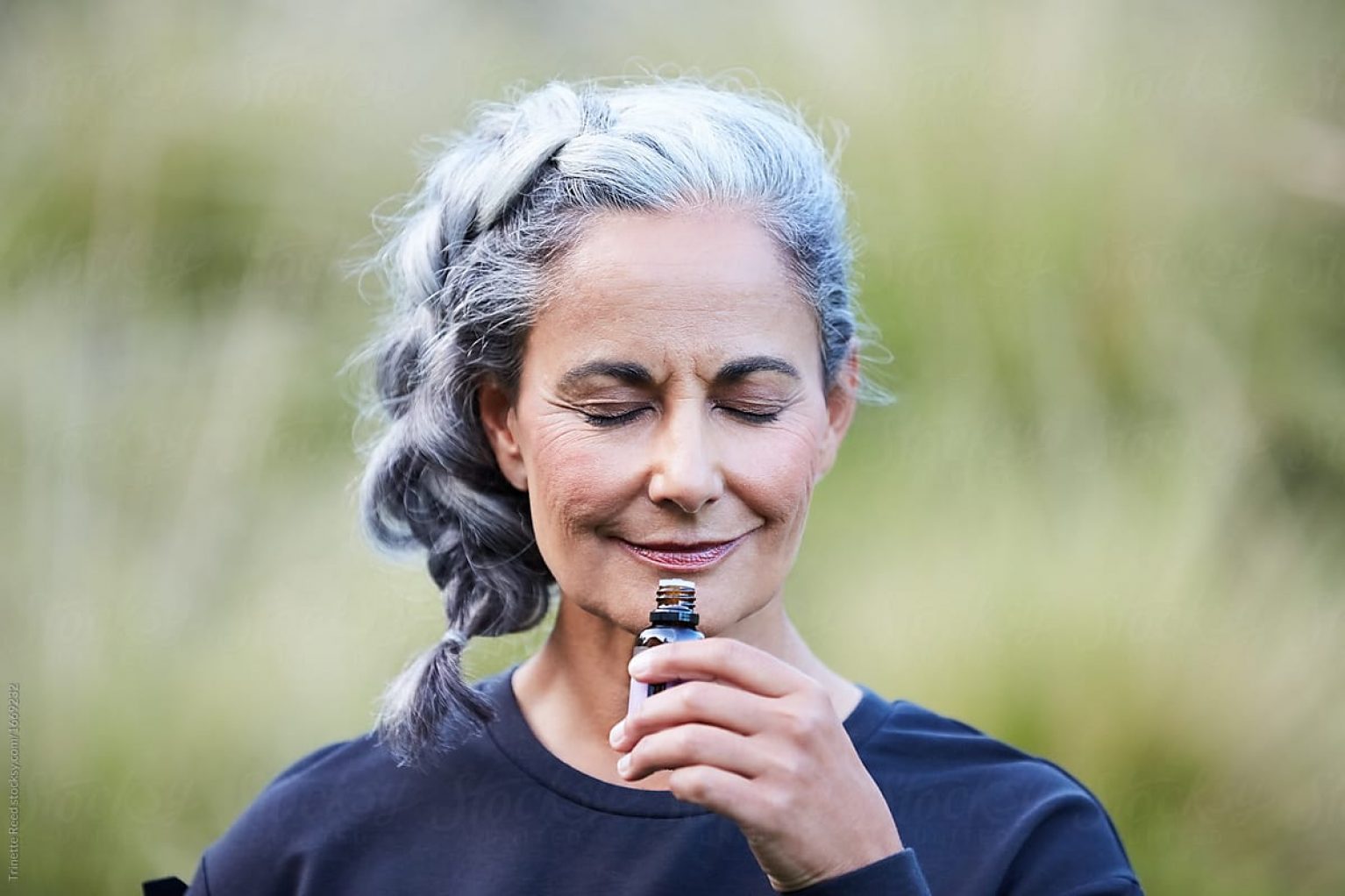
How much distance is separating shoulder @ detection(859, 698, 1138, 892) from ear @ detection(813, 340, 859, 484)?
34cm

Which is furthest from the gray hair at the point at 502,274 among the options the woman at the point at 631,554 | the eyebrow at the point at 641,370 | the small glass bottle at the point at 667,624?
the small glass bottle at the point at 667,624

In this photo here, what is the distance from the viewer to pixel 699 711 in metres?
1.50

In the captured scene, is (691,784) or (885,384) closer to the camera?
(691,784)

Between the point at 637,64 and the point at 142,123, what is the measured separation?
1073 mm

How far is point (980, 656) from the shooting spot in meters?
3.05

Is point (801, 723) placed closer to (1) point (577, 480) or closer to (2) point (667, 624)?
(2) point (667, 624)

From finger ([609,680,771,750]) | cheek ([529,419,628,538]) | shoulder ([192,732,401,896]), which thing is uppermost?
cheek ([529,419,628,538])

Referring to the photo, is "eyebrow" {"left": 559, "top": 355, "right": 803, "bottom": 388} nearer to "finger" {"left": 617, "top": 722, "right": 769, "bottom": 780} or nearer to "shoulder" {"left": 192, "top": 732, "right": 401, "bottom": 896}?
"finger" {"left": 617, "top": 722, "right": 769, "bottom": 780}

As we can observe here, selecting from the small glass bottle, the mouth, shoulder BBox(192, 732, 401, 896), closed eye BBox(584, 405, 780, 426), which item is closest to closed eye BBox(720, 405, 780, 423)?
closed eye BBox(584, 405, 780, 426)

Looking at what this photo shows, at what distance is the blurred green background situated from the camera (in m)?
2.97

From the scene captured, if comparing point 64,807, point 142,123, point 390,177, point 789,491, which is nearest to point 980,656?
point 789,491

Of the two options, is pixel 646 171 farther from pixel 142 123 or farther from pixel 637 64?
pixel 142 123

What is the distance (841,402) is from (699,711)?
65cm

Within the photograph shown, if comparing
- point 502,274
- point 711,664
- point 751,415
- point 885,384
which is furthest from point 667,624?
point 885,384
